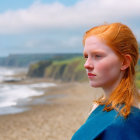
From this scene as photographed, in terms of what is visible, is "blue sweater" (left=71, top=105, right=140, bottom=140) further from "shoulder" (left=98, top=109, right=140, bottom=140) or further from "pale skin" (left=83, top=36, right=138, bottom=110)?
"pale skin" (left=83, top=36, right=138, bottom=110)

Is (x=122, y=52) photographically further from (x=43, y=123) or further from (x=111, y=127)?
(x=43, y=123)

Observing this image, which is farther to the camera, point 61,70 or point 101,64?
point 61,70

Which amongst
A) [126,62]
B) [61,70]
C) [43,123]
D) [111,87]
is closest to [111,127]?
[111,87]

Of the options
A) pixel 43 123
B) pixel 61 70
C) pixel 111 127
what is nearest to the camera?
pixel 111 127

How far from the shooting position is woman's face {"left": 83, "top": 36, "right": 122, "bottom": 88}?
1.28 meters

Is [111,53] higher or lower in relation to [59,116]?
higher

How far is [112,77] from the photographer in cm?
130

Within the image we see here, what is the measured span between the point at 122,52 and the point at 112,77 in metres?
0.13

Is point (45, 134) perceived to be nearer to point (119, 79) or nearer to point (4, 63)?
point (119, 79)

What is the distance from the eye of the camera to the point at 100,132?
1177 mm

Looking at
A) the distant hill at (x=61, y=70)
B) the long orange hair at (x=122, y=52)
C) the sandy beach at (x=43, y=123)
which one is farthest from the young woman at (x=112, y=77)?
the distant hill at (x=61, y=70)

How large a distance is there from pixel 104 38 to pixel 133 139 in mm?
480

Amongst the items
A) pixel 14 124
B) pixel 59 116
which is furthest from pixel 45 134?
pixel 59 116

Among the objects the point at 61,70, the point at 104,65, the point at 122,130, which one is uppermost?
the point at 104,65
